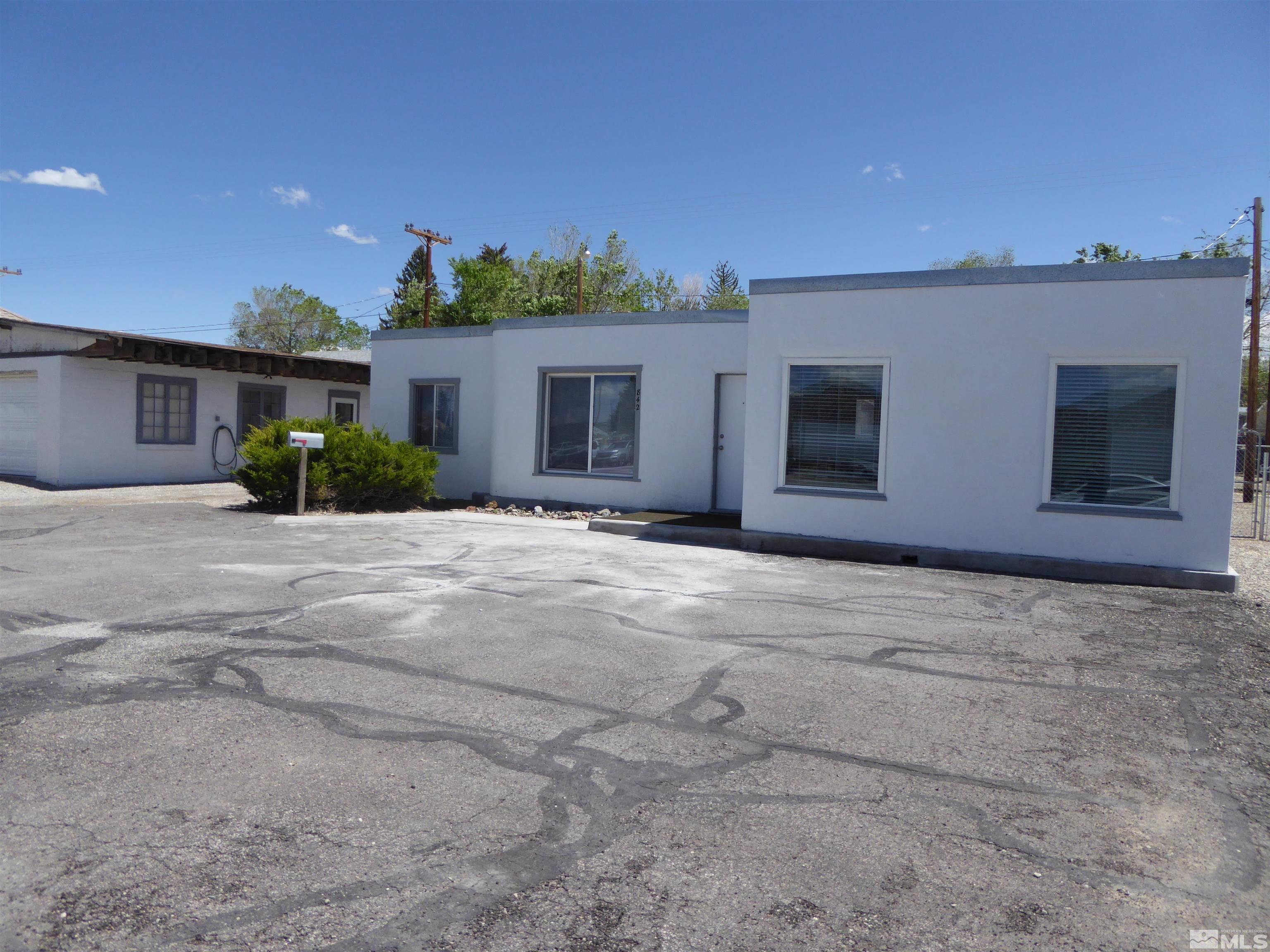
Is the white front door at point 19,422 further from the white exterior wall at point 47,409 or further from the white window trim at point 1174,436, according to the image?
the white window trim at point 1174,436

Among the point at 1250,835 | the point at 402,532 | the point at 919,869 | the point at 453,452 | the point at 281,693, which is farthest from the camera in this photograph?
the point at 453,452

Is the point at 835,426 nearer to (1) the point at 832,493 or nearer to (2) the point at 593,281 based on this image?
(1) the point at 832,493

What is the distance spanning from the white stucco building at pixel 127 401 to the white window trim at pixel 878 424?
14.1m

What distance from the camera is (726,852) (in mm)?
3285

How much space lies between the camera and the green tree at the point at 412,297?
43.9 metres

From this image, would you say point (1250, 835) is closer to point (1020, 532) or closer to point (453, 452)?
point (1020, 532)

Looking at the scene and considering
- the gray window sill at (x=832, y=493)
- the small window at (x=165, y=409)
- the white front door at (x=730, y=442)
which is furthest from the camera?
the small window at (x=165, y=409)

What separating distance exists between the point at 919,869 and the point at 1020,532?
25.6 ft

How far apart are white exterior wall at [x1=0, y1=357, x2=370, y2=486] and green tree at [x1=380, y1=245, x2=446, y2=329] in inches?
426

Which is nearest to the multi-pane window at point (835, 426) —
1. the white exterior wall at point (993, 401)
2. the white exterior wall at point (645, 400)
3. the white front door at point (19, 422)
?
the white exterior wall at point (993, 401)

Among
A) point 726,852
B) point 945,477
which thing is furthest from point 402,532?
point 726,852

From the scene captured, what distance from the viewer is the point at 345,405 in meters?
24.7

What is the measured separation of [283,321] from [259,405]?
145ft

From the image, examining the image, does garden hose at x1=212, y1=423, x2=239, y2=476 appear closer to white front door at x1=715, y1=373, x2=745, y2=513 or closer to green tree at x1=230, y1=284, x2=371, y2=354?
white front door at x1=715, y1=373, x2=745, y2=513
